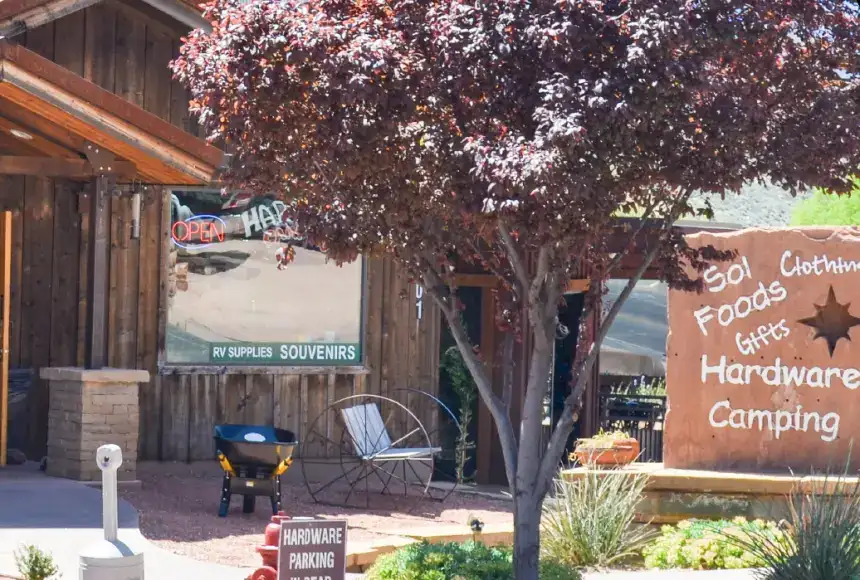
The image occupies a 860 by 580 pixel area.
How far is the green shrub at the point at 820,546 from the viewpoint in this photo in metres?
6.98

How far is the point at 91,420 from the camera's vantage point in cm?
1025

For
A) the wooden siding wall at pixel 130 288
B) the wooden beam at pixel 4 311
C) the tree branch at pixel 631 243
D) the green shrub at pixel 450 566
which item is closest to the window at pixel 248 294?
the wooden siding wall at pixel 130 288

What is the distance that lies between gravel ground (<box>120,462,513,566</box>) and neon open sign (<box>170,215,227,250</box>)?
2.14 meters

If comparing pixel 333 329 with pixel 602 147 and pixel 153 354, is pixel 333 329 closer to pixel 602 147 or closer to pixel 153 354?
pixel 153 354

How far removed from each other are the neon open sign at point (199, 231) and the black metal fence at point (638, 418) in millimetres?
5344

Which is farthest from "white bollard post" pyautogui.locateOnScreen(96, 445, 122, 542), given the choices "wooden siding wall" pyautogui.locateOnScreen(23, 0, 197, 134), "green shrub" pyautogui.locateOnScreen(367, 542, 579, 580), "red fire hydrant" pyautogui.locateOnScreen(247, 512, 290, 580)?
"wooden siding wall" pyautogui.locateOnScreen(23, 0, 197, 134)

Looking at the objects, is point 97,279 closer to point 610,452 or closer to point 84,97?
point 84,97

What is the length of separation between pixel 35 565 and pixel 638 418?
32.3 feet

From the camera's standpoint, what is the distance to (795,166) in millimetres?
6016

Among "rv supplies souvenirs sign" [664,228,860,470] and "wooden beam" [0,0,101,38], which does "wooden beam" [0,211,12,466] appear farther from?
"rv supplies souvenirs sign" [664,228,860,470]

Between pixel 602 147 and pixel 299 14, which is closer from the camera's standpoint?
pixel 602 147

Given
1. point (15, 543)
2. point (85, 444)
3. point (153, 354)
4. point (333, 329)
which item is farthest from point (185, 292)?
point (15, 543)

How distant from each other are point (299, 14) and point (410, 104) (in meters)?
0.69

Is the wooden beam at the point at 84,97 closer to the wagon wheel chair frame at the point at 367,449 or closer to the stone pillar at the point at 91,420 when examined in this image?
the stone pillar at the point at 91,420
